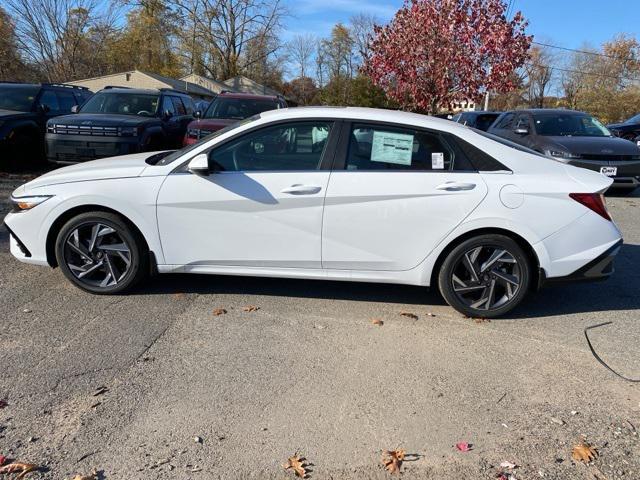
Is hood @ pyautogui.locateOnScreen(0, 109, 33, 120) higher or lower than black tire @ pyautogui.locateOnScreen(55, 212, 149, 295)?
higher

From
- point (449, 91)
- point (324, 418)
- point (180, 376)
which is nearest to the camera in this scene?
point (324, 418)

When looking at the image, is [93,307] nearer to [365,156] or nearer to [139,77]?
[365,156]

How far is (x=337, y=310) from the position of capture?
14.7 ft

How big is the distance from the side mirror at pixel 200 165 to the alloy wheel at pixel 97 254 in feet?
2.86

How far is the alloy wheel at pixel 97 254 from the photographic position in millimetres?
4465

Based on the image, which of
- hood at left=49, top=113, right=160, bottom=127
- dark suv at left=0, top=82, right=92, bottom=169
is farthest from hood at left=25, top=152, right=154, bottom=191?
dark suv at left=0, top=82, right=92, bottom=169

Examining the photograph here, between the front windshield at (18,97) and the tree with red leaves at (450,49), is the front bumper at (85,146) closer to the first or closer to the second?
the front windshield at (18,97)

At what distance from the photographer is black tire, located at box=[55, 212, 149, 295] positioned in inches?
174

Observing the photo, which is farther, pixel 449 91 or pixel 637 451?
pixel 449 91

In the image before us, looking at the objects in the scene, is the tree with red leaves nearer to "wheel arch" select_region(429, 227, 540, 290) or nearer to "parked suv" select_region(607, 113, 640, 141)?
"parked suv" select_region(607, 113, 640, 141)

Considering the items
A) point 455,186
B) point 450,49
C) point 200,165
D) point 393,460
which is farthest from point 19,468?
point 450,49

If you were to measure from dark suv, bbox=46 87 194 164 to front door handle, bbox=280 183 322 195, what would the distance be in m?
5.88

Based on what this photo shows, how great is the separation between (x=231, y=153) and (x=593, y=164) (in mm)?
7895

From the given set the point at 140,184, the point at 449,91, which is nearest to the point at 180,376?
the point at 140,184
